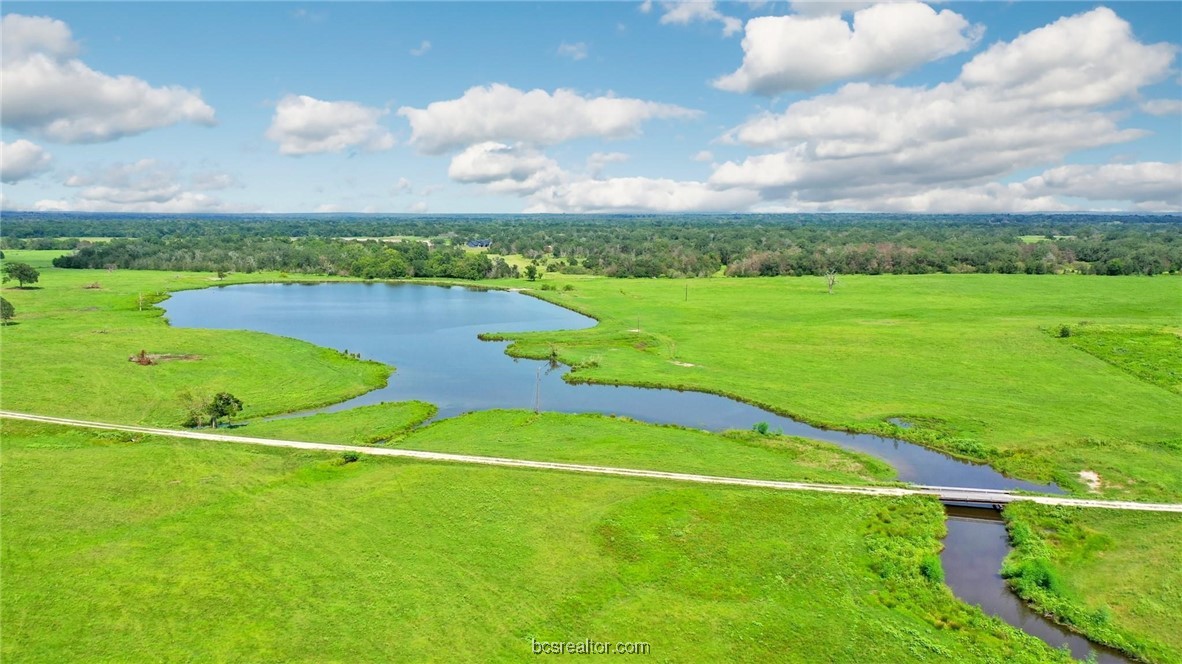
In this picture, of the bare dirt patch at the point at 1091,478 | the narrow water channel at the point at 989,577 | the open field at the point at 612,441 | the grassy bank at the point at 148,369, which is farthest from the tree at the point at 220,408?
the bare dirt patch at the point at 1091,478

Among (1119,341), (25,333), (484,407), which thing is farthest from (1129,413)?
(25,333)

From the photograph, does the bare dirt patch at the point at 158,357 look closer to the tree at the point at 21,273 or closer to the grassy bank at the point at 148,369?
the grassy bank at the point at 148,369

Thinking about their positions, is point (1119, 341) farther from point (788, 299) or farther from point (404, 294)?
point (404, 294)

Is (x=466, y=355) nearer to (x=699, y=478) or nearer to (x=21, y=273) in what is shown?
(x=699, y=478)

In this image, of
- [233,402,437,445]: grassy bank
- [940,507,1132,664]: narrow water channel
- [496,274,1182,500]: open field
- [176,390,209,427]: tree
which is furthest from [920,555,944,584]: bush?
[176,390,209,427]: tree

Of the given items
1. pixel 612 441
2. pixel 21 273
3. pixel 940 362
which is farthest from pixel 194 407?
pixel 21 273
